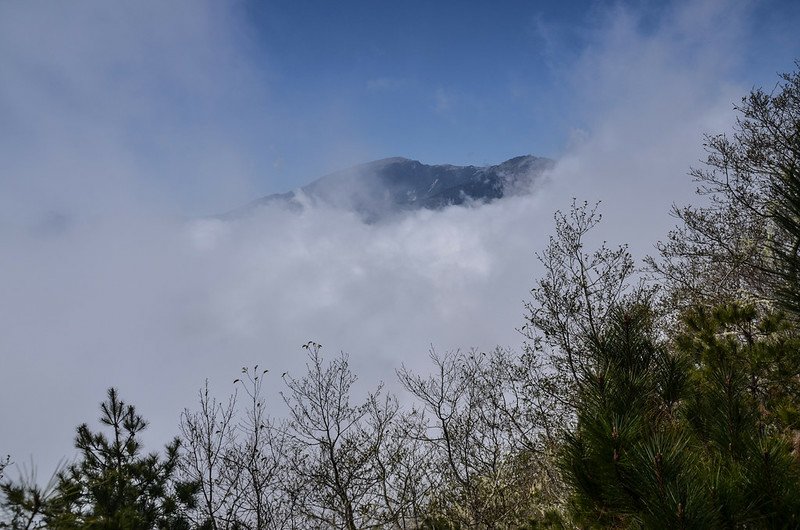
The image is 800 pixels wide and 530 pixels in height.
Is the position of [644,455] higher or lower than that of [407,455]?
lower

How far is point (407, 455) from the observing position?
Answer: 13.4m

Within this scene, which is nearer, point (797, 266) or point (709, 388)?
point (709, 388)

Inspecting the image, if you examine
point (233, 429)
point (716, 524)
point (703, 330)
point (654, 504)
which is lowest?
point (716, 524)

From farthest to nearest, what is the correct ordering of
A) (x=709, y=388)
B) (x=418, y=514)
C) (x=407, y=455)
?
1. (x=407, y=455)
2. (x=418, y=514)
3. (x=709, y=388)

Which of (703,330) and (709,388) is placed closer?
(709,388)

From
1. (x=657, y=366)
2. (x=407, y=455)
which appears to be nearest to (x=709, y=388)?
(x=657, y=366)

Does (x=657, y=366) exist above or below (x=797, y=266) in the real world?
below

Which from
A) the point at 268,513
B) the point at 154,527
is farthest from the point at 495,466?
the point at 154,527

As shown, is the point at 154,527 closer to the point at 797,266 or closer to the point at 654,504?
the point at 654,504

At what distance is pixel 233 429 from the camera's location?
1332 centimetres

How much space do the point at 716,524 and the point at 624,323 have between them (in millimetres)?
1713

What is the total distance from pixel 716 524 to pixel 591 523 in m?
0.84

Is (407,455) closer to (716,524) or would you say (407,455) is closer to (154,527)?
(154,527)

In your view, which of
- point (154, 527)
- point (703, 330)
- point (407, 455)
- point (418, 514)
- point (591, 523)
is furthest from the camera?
point (407, 455)
